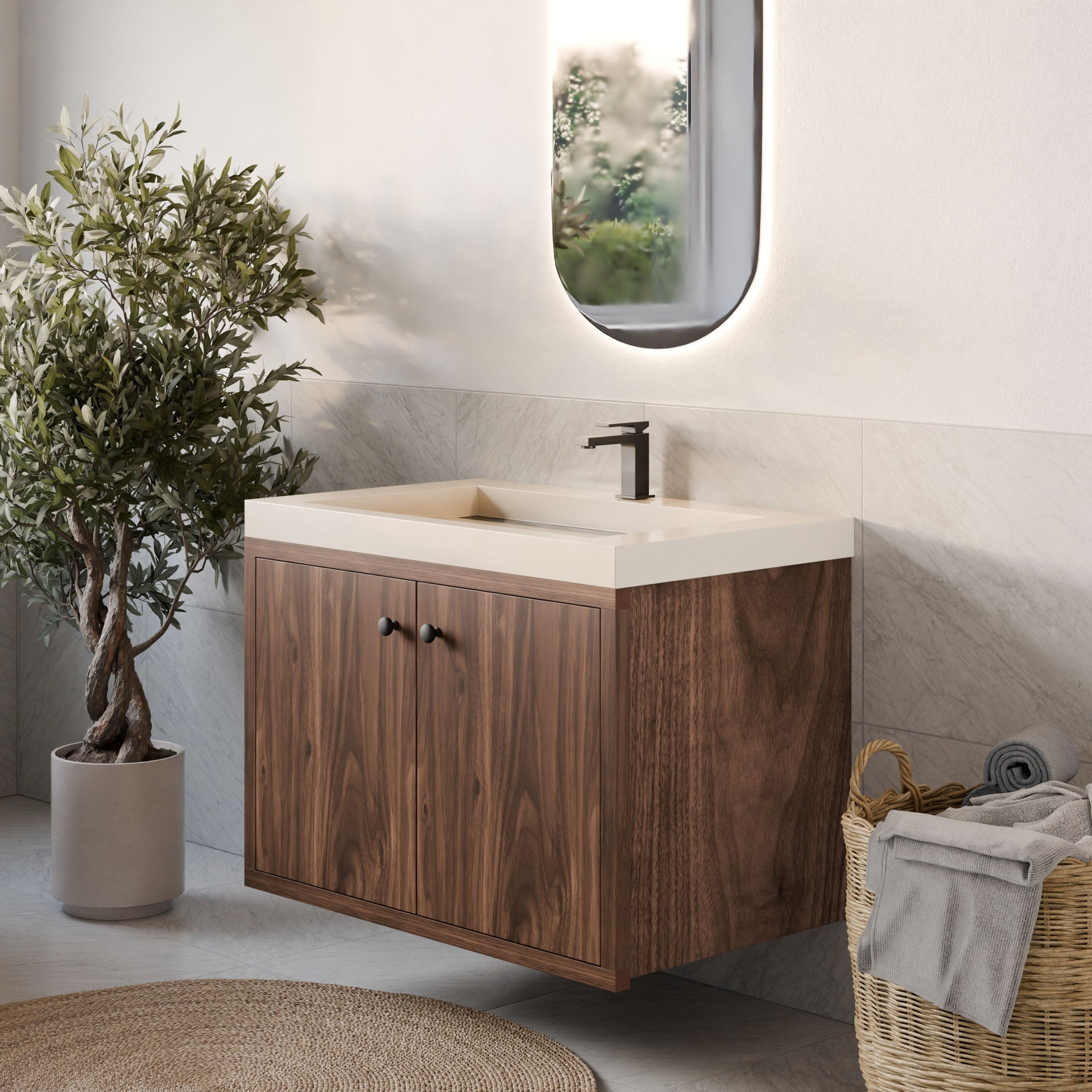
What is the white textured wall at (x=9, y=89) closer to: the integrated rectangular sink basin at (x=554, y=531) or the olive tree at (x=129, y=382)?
the olive tree at (x=129, y=382)

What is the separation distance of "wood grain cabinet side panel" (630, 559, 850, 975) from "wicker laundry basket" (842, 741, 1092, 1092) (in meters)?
0.30

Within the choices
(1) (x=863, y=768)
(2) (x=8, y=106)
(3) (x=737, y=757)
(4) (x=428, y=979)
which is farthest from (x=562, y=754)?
(2) (x=8, y=106)

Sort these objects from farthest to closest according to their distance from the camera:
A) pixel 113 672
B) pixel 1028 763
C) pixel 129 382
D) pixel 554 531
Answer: pixel 113 672 < pixel 129 382 < pixel 554 531 < pixel 1028 763

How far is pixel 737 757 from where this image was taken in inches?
98.7

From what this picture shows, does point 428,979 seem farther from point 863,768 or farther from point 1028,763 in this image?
point 1028,763

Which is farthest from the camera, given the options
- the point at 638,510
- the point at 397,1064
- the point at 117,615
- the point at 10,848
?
the point at 10,848

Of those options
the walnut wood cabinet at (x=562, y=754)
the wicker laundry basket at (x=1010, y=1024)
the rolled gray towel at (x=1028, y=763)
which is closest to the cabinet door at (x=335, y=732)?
the walnut wood cabinet at (x=562, y=754)

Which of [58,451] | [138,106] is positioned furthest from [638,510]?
[138,106]

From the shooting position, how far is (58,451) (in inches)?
125

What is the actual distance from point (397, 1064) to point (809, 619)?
0.97 meters

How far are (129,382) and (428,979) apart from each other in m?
1.30

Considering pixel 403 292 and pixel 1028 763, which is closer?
pixel 1028 763

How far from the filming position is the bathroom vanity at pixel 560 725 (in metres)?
Answer: 2.38

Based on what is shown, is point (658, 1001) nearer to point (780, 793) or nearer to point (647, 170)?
point (780, 793)
